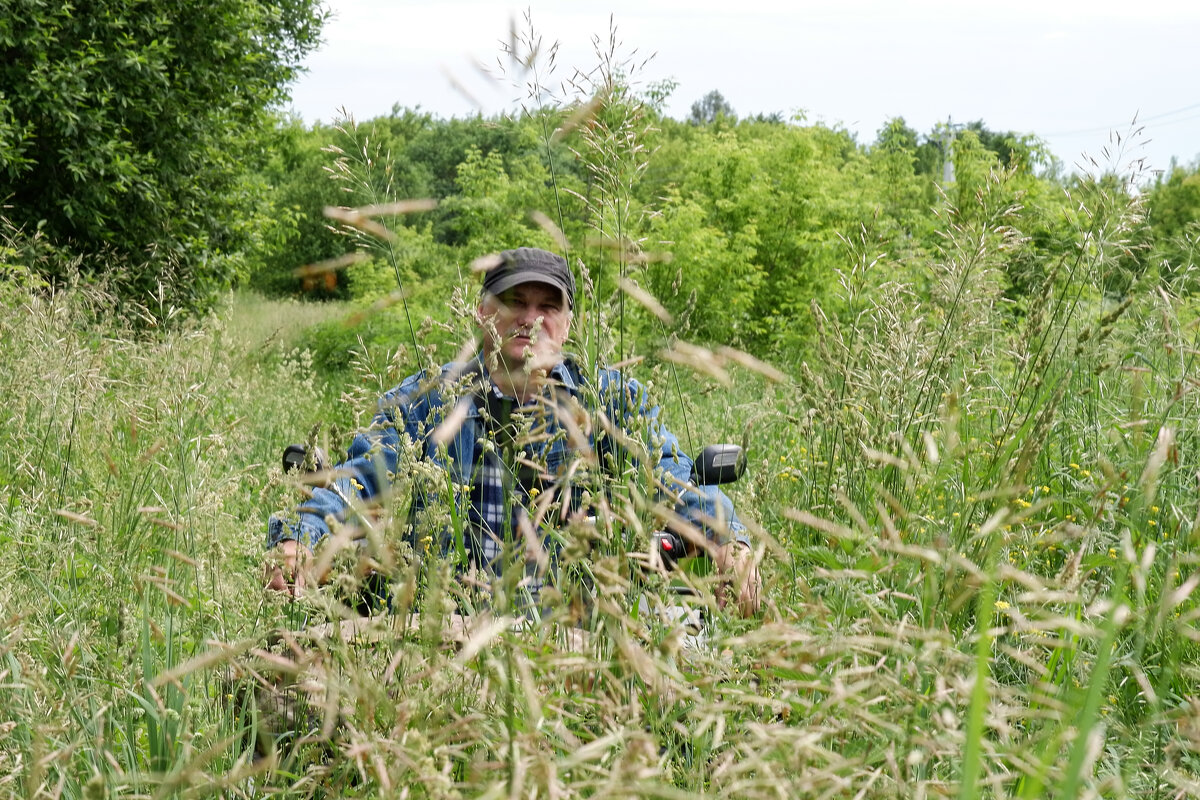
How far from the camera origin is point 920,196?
1552cm

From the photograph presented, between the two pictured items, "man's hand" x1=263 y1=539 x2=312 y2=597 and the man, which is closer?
the man

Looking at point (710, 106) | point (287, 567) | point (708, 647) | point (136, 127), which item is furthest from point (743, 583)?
point (710, 106)

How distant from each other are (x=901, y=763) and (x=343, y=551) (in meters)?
0.84

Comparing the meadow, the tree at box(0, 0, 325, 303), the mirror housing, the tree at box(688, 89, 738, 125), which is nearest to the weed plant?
the meadow

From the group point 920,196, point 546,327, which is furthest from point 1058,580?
point 920,196

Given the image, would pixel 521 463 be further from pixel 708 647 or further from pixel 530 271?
pixel 530 271

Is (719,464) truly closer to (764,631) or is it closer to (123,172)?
(764,631)

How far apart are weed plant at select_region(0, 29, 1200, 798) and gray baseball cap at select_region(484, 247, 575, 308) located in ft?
3.65

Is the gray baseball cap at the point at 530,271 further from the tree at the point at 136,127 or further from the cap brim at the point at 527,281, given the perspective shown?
the tree at the point at 136,127

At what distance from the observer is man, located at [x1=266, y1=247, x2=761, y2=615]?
4.75 feet

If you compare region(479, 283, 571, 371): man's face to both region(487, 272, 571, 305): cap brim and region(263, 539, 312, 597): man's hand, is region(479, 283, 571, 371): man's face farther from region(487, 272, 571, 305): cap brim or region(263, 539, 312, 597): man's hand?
region(263, 539, 312, 597): man's hand

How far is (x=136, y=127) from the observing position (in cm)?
1020

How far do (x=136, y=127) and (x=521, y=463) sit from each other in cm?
955

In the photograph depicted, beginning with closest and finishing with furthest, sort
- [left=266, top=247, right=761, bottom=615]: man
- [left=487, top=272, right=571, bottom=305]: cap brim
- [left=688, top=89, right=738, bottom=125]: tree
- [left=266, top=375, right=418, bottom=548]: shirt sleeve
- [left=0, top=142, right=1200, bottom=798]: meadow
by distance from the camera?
[left=0, top=142, right=1200, bottom=798]: meadow, [left=266, top=247, right=761, bottom=615]: man, [left=266, top=375, right=418, bottom=548]: shirt sleeve, [left=487, top=272, right=571, bottom=305]: cap brim, [left=688, top=89, right=738, bottom=125]: tree
